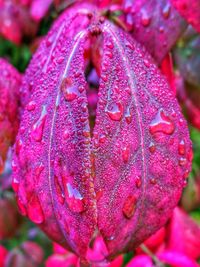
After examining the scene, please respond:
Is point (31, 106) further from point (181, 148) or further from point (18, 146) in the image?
point (181, 148)

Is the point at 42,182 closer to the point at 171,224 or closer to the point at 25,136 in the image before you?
the point at 25,136

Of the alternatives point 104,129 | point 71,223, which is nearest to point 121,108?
point 104,129

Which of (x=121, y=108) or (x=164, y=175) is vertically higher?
(x=121, y=108)

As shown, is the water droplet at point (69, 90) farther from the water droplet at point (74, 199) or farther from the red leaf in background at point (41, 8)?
the red leaf in background at point (41, 8)

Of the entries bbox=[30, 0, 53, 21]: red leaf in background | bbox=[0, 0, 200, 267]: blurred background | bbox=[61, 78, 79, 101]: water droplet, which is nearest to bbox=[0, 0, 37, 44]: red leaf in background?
bbox=[0, 0, 200, 267]: blurred background

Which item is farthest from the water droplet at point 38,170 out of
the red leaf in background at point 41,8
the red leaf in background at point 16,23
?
the red leaf in background at point 16,23

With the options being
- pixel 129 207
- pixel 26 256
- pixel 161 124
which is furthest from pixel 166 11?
pixel 26 256
